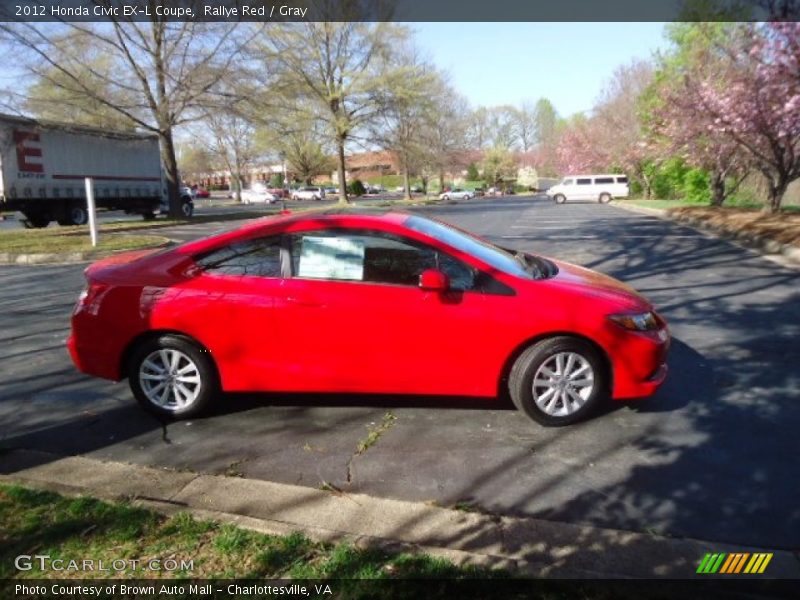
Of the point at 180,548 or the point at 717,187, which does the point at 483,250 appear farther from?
the point at 717,187

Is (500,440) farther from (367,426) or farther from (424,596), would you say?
(424,596)

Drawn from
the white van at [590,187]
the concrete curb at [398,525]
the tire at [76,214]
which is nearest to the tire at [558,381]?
the concrete curb at [398,525]


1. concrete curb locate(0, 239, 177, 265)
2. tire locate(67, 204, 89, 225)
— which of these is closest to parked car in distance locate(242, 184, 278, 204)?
tire locate(67, 204, 89, 225)

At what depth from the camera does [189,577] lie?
2.45m

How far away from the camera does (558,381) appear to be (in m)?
3.95

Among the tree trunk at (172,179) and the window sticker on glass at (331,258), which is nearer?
the window sticker on glass at (331,258)

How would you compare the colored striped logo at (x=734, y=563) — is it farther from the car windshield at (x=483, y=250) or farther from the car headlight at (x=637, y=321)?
the car windshield at (x=483, y=250)

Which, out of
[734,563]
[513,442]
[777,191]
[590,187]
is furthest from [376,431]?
[590,187]

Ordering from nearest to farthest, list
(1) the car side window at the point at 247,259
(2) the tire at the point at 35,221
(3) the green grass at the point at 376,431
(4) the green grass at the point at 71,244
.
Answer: (3) the green grass at the point at 376,431 → (1) the car side window at the point at 247,259 → (4) the green grass at the point at 71,244 → (2) the tire at the point at 35,221

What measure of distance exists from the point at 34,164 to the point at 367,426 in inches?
875

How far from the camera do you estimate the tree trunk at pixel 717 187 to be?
87.2ft

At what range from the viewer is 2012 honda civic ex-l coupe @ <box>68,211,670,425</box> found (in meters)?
3.92

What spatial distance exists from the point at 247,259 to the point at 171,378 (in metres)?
1.02

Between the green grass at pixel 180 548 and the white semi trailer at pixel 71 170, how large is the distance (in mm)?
21321
